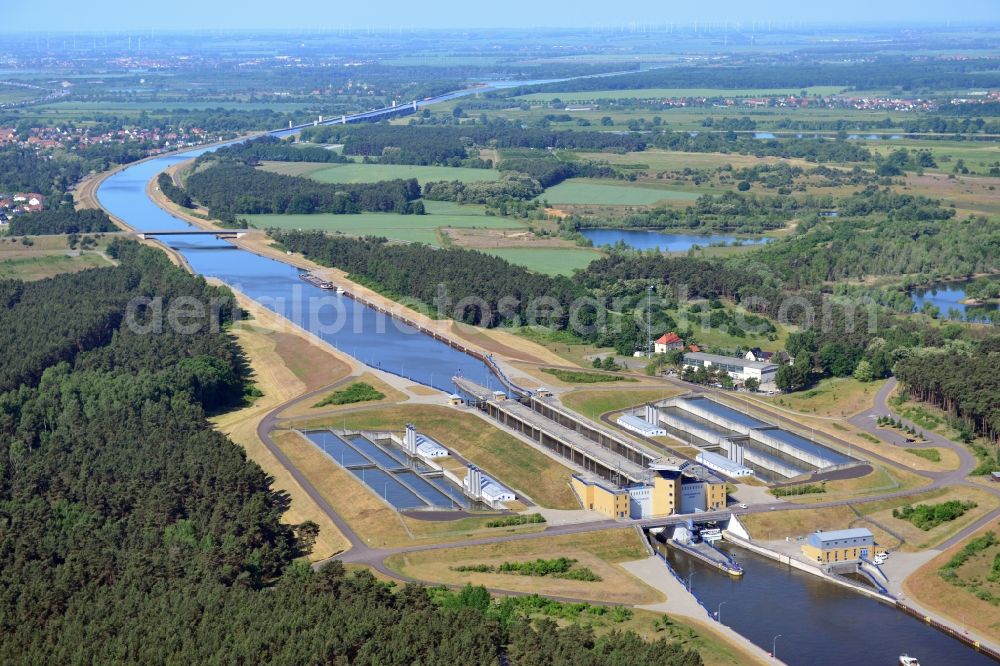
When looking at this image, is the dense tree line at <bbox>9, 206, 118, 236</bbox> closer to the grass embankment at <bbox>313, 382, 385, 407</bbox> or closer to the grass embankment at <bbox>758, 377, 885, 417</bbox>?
the grass embankment at <bbox>313, 382, 385, 407</bbox>

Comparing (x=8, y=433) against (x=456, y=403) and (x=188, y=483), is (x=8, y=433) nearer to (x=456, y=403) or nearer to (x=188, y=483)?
(x=188, y=483)

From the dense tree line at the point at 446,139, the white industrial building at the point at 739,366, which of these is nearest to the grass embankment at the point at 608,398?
the white industrial building at the point at 739,366

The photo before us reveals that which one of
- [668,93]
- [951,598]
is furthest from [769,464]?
[668,93]

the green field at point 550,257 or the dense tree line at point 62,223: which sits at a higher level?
the dense tree line at point 62,223

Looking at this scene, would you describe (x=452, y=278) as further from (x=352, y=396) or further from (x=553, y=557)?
(x=553, y=557)

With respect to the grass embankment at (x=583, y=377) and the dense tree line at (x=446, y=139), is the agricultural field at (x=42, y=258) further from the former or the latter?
the dense tree line at (x=446, y=139)

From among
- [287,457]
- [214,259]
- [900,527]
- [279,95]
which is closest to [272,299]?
[214,259]
